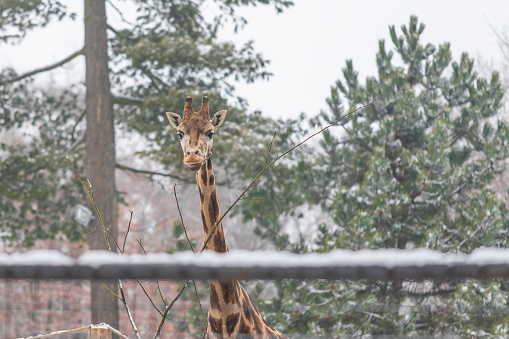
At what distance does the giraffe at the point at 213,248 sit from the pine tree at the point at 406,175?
4117 millimetres

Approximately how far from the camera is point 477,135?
922 centimetres

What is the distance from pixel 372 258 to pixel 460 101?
868 cm

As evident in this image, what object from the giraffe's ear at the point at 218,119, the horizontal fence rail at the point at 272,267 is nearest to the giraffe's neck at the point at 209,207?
the giraffe's ear at the point at 218,119

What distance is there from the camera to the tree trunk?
32.4 ft

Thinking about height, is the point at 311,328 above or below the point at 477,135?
below

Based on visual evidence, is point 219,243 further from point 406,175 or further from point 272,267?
point 406,175

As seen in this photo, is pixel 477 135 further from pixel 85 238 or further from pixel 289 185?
pixel 85 238

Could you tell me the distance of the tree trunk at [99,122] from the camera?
9.89m

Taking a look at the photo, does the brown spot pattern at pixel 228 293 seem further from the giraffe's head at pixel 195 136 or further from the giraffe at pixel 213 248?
the giraffe's head at pixel 195 136

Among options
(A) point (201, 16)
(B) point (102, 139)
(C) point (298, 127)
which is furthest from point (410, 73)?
(B) point (102, 139)

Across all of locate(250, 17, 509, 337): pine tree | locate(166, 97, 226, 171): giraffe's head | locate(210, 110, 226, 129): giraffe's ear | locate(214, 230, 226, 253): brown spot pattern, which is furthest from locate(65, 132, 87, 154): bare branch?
locate(214, 230, 226, 253): brown spot pattern

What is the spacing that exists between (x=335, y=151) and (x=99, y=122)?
3473mm

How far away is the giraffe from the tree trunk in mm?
6078

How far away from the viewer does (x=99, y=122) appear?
32.9 feet
